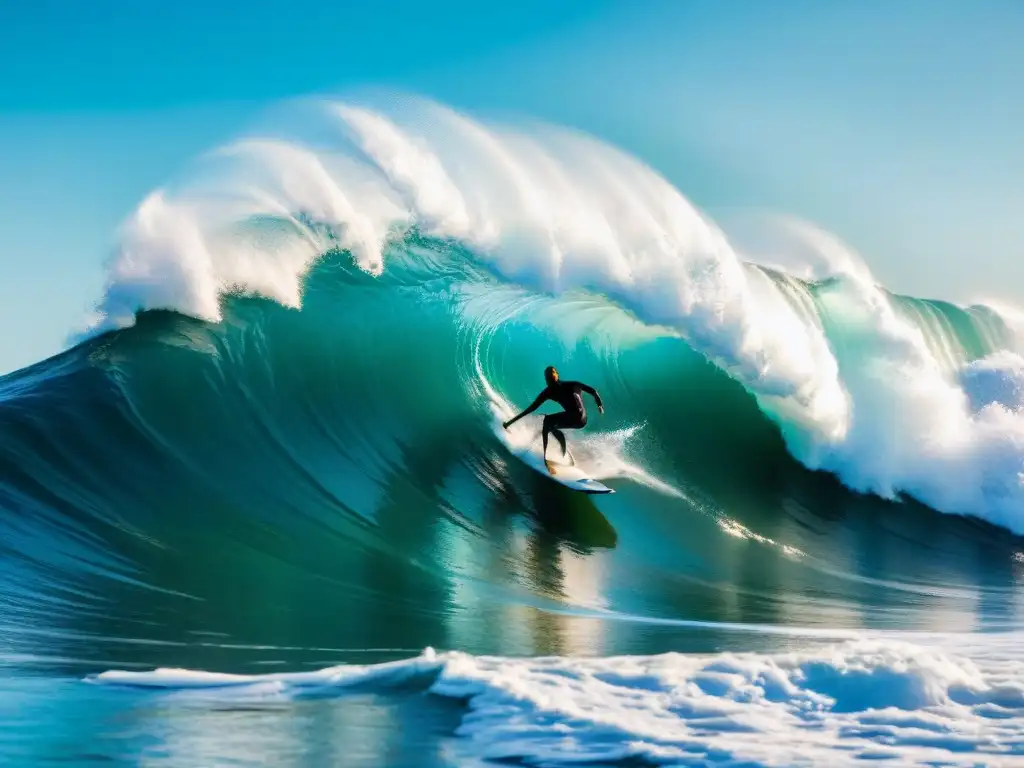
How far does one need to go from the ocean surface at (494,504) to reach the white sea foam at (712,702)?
0.07ft

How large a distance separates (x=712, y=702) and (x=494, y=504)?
4.67 m

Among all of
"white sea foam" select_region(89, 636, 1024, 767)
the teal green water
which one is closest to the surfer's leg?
the teal green water

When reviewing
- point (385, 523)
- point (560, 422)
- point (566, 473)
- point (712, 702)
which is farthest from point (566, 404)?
point (712, 702)

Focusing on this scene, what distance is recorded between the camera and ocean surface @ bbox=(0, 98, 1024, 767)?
171 inches

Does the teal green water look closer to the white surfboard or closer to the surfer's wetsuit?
A: the white surfboard

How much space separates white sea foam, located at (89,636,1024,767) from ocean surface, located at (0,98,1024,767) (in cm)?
2

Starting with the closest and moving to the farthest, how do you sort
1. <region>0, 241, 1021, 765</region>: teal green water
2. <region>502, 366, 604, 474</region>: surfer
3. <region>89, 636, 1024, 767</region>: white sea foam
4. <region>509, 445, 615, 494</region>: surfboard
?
<region>89, 636, 1024, 767</region>: white sea foam, <region>0, 241, 1021, 765</region>: teal green water, <region>502, 366, 604, 474</region>: surfer, <region>509, 445, 615, 494</region>: surfboard

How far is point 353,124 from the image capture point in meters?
11.7

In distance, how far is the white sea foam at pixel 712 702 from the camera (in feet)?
12.9

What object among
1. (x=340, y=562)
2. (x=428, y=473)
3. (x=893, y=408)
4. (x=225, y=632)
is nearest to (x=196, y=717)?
(x=225, y=632)

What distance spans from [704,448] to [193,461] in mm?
5361

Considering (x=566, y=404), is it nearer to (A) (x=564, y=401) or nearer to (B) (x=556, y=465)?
(A) (x=564, y=401)

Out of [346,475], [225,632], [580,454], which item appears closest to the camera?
[225,632]

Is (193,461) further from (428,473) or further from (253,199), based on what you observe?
(253,199)
